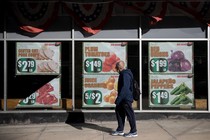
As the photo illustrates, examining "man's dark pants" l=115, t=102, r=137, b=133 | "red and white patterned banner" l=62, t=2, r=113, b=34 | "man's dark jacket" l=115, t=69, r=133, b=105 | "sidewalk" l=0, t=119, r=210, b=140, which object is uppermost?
"red and white patterned banner" l=62, t=2, r=113, b=34

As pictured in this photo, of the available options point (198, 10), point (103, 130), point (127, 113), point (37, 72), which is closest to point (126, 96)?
point (127, 113)

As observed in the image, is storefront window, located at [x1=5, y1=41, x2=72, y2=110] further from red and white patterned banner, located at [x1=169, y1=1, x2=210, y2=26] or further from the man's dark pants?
red and white patterned banner, located at [x1=169, y1=1, x2=210, y2=26]

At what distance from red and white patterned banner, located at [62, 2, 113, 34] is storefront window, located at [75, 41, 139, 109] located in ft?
1.53

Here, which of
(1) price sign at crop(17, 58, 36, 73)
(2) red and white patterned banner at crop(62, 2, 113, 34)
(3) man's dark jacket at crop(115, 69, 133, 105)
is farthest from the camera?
(1) price sign at crop(17, 58, 36, 73)

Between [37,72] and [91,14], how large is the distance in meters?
2.28

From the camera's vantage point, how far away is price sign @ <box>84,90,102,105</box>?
36.1 ft

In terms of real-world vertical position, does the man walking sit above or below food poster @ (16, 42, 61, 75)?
below

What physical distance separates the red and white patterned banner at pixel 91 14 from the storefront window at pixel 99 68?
0.47m

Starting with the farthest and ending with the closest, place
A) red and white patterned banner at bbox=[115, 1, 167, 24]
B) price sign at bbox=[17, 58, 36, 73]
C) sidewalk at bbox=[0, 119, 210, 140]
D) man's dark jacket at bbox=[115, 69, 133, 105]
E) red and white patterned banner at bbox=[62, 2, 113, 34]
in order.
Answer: price sign at bbox=[17, 58, 36, 73] → red and white patterned banner at bbox=[62, 2, 113, 34] → red and white patterned banner at bbox=[115, 1, 167, 24] → sidewalk at bbox=[0, 119, 210, 140] → man's dark jacket at bbox=[115, 69, 133, 105]

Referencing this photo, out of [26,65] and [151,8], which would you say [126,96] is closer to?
[151,8]

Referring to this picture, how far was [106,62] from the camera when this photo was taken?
433 inches

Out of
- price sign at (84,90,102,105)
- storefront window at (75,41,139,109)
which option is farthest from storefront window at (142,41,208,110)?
price sign at (84,90,102,105)

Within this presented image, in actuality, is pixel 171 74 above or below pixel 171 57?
below

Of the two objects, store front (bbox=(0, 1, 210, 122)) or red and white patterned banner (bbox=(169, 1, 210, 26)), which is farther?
store front (bbox=(0, 1, 210, 122))
